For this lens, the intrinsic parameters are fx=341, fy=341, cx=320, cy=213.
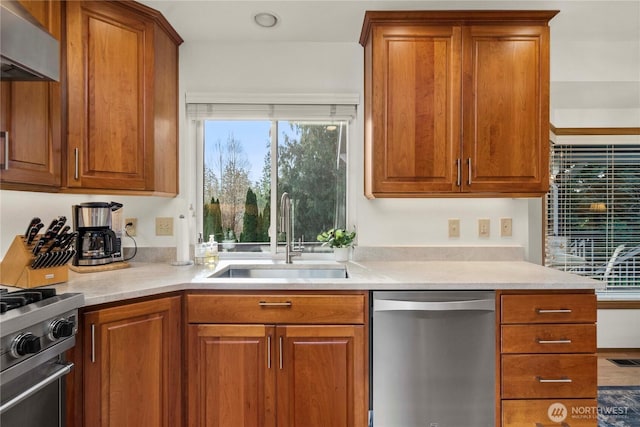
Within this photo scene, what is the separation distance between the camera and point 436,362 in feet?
5.18

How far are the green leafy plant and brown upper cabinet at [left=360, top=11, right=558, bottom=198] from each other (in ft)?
1.59

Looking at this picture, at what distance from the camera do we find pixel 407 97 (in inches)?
74.4

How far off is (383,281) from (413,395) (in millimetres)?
541

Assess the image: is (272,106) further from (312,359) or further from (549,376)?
(549,376)

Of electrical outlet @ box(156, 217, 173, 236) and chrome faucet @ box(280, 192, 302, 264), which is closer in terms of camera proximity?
chrome faucet @ box(280, 192, 302, 264)

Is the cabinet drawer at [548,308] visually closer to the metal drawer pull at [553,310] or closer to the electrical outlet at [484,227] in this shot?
the metal drawer pull at [553,310]

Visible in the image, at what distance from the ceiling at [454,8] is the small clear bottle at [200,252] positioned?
1.33 meters

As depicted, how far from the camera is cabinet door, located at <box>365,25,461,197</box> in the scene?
6.20 feet

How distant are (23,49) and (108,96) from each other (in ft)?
1.81

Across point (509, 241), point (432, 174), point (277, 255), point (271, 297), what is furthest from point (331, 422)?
point (509, 241)

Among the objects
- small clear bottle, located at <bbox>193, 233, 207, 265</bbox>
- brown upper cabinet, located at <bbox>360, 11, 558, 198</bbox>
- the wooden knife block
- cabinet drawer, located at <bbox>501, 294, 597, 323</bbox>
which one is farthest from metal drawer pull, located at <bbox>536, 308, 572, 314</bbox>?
the wooden knife block

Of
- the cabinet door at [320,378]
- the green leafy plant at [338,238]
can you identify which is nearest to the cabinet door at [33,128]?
the cabinet door at [320,378]

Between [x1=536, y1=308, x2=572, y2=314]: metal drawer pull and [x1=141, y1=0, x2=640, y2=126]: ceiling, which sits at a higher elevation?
[x1=141, y1=0, x2=640, y2=126]: ceiling

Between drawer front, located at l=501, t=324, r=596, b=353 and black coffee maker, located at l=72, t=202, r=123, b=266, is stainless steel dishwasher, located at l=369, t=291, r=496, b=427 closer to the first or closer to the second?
drawer front, located at l=501, t=324, r=596, b=353
